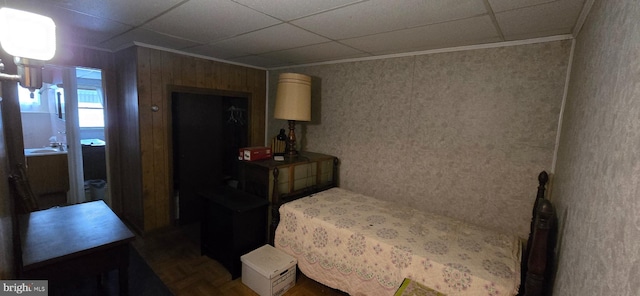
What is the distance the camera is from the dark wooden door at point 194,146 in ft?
10.4

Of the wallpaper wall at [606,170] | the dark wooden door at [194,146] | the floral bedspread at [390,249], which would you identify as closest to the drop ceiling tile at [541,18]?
the wallpaper wall at [606,170]

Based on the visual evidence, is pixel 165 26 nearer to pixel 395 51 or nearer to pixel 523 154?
pixel 395 51

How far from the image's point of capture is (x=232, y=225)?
7.44ft

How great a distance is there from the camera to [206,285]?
2.21 meters

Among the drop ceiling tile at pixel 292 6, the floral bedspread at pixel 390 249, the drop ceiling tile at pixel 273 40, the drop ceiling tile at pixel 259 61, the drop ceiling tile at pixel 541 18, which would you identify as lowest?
the floral bedspread at pixel 390 249

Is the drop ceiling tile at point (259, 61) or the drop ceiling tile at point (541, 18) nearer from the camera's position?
the drop ceiling tile at point (541, 18)

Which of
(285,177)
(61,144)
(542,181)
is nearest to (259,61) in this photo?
(285,177)

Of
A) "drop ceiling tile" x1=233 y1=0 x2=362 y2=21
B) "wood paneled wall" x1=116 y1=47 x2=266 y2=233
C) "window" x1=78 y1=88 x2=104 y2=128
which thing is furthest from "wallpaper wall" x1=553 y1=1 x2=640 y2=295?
"window" x1=78 y1=88 x2=104 y2=128

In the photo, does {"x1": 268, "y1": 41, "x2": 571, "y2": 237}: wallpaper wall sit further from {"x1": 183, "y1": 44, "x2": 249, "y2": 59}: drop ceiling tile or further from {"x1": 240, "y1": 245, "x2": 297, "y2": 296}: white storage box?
{"x1": 240, "y1": 245, "x2": 297, "y2": 296}: white storage box

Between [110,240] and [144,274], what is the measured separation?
0.98 metres

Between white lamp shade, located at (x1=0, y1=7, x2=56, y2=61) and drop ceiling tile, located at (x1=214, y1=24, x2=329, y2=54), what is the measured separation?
123cm

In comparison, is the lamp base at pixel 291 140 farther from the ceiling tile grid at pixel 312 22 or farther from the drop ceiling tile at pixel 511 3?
the drop ceiling tile at pixel 511 3

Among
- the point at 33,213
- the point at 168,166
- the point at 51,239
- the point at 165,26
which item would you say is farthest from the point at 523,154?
Answer: the point at 33,213

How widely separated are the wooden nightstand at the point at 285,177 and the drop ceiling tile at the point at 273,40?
43.8 inches
